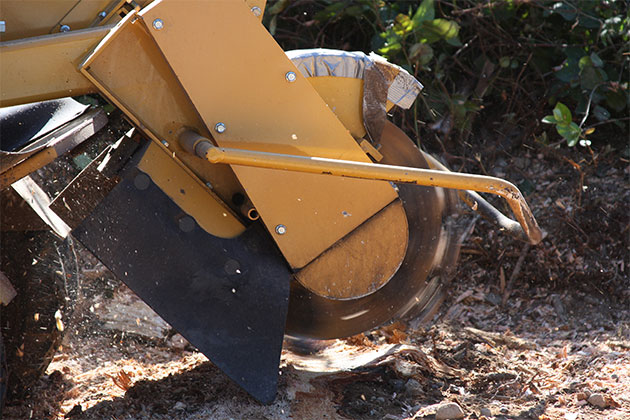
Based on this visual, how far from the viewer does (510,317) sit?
339cm

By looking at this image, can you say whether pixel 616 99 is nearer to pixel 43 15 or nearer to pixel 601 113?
pixel 601 113

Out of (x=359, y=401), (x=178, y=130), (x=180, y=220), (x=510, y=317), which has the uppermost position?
(x=178, y=130)

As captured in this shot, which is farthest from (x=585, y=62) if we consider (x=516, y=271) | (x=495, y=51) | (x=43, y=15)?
(x=43, y=15)

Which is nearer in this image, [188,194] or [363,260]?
[188,194]

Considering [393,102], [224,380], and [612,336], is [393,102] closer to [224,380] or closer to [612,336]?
[224,380]

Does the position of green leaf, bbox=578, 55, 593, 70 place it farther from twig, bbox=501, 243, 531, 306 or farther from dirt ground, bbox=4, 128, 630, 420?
twig, bbox=501, 243, 531, 306

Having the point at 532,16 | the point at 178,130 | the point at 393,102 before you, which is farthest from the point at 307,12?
the point at 178,130

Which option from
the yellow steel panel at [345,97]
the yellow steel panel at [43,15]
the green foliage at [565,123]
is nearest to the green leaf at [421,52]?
the green foliage at [565,123]

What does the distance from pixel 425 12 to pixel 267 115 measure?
166 cm

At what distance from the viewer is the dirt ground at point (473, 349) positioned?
7.92 feet

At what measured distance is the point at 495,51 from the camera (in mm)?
4152

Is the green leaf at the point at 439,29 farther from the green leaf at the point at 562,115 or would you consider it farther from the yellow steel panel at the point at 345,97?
the yellow steel panel at the point at 345,97

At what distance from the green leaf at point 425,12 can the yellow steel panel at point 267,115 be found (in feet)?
4.78

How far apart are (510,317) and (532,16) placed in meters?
1.70
